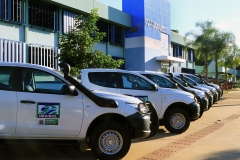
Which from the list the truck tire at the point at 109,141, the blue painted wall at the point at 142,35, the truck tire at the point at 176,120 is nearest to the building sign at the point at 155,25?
the blue painted wall at the point at 142,35

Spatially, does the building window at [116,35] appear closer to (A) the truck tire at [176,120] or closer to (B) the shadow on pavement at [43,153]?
(A) the truck tire at [176,120]

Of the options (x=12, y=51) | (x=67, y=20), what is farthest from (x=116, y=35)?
(x=12, y=51)

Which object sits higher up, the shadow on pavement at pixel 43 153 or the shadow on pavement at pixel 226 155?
the shadow on pavement at pixel 43 153

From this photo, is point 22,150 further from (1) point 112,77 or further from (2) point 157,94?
(2) point 157,94

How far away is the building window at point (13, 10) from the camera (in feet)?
59.3

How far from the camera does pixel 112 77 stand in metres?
8.58

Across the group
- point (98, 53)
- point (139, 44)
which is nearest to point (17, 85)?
point (98, 53)

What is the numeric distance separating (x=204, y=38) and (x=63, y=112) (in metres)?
28.6

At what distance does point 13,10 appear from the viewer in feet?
61.8

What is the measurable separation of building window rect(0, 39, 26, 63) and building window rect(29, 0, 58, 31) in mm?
2202

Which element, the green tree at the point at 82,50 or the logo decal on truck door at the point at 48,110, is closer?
the logo decal on truck door at the point at 48,110

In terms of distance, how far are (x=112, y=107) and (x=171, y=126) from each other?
387cm

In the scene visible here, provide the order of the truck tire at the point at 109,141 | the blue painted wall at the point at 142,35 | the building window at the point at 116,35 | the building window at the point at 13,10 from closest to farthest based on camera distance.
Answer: the truck tire at the point at 109,141, the building window at the point at 13,10, the building window at the point at 116,35, the blue painted wall at the point at 142,35

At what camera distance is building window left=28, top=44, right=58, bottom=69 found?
19.7 m
